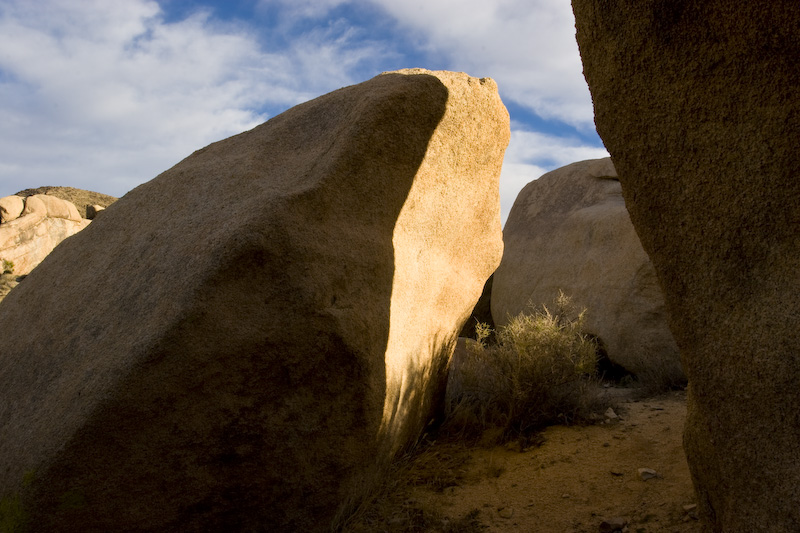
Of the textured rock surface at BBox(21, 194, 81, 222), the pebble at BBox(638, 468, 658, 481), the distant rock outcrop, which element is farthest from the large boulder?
the distant rock outcrop

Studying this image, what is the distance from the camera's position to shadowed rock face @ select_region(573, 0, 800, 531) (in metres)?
1.81

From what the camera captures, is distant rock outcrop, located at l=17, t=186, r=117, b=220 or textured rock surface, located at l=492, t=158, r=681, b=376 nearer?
textured rock surface, located at l=492, t=158, r=681, b=376

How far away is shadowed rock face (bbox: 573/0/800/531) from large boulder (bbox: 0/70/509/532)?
1.07 metres

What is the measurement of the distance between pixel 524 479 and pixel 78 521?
2.08 meters

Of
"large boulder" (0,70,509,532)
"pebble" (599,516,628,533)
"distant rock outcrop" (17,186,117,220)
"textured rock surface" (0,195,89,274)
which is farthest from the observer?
"distant rock outcrop" (17,186,117,220)

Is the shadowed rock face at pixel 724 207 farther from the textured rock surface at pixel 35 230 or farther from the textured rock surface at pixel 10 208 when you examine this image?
the textured rock surface at pixel 10 208

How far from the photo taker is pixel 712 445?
201 cm

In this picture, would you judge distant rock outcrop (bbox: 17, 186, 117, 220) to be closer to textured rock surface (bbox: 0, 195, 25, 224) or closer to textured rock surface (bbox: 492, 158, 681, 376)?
textured rock surface (bbox: 0, 195, 25, 224)

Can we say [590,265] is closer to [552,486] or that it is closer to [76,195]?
[552,486]

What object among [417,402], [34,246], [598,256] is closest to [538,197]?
[598,256]

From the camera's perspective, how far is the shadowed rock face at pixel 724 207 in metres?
1.81

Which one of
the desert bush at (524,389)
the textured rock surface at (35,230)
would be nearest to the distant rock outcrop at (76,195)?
the textured rock surface at (35,230)

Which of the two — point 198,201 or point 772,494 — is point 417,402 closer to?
point 198,201

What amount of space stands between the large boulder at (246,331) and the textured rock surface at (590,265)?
8.70 feet
